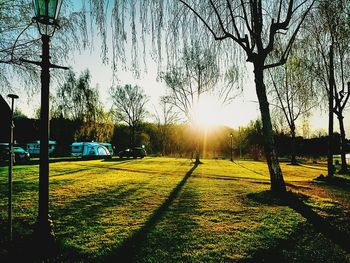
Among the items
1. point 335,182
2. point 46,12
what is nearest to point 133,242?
point 46,12

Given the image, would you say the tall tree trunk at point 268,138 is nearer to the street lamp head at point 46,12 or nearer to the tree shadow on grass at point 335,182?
the tree shadow on grass at point 335,182

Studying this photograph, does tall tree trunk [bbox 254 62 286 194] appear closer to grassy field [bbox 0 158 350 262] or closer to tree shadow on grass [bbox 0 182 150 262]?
grassy field [bbox 0 158 350 262]

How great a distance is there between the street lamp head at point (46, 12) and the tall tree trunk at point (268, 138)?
6741mm

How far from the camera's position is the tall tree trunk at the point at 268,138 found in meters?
8.89

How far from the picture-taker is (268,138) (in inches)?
352

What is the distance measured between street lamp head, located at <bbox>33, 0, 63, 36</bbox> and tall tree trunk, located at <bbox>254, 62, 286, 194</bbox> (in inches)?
265

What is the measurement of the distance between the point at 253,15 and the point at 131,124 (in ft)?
138

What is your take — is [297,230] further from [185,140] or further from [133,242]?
[185,140]

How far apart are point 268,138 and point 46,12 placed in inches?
284

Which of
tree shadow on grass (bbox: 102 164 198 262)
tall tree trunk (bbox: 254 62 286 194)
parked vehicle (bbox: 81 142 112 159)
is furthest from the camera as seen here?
parked vehicle (bbox: 81 142 112 159)

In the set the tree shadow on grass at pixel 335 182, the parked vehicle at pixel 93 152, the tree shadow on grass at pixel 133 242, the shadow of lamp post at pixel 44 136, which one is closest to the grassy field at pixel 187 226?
the tree shadow on grass at pixel 133 242

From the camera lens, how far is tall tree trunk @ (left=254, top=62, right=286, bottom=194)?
29.2 ft

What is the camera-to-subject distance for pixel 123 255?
408 cm

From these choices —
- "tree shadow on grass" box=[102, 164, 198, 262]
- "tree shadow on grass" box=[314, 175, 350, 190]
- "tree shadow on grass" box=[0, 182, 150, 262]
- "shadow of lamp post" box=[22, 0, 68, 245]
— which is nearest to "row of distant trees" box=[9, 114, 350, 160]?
"tree shadow on grass" box=[314, 175, 350, 190]
